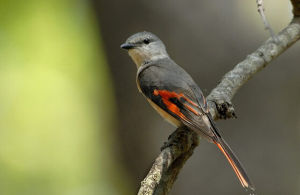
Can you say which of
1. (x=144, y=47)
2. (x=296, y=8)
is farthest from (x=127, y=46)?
(x=296, y=8)

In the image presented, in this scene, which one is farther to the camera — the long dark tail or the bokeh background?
the bokeh background

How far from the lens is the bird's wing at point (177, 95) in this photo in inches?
133

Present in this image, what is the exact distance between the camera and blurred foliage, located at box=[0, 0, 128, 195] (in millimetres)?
8398

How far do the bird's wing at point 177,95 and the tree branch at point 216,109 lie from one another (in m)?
0.10

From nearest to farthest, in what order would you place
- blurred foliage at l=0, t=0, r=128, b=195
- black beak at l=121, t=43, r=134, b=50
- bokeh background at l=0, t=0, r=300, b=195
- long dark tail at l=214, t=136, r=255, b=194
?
long dark tail at l=214, t=136, r=255, b=194, bokeh background at l=0, t=0, r=300, b=195, black beak at l=121, t=43, r=134, b=50, blurred foliage at l=0, t=0, r=128, b=195

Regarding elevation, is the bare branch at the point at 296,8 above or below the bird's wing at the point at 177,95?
above

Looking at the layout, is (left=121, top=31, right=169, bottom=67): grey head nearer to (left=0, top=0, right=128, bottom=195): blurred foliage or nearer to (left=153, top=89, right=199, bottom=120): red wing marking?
(left=153, top=89, right=199, bottom=120): red wing marking

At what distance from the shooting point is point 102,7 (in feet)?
15.3

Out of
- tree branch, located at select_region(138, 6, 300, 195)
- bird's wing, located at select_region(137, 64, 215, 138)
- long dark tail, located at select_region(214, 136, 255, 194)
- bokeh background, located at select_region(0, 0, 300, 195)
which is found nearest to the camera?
tree branch, located at select_region(138, 6, 300, 195)

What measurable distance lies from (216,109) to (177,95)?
438 mm

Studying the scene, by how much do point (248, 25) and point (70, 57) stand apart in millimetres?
5956

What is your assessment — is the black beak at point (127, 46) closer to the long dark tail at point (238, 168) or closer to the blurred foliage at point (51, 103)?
the long dark tail at point (238, 168)

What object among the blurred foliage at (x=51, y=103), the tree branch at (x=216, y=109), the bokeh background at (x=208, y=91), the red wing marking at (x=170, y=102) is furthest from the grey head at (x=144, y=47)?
the blurred foliage at (x=51, y=103)

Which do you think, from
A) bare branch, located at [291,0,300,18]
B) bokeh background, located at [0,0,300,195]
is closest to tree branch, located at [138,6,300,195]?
bare branch, located at [291,0,300,18]
